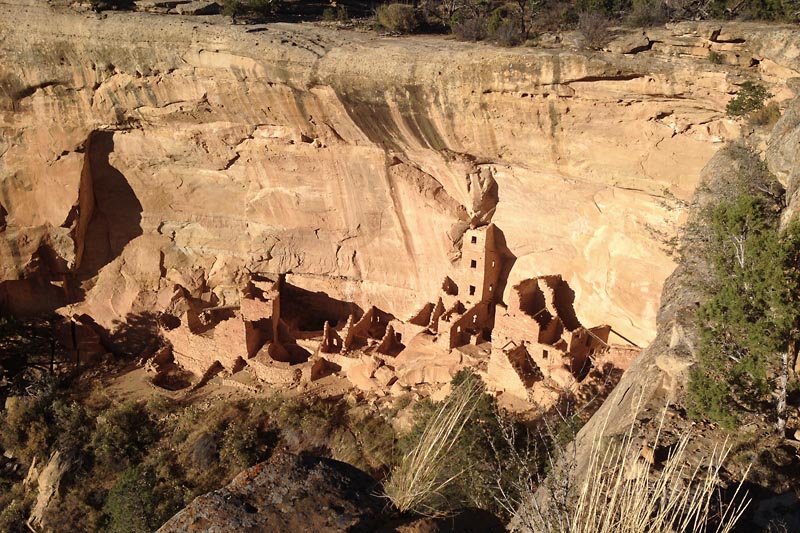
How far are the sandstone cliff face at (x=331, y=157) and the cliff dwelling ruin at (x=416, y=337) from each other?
0.44m

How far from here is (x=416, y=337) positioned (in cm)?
1412

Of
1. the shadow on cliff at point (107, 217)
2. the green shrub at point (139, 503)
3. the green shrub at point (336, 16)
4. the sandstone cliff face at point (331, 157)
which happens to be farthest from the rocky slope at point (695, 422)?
the shadow on cliff at point (107, 217)

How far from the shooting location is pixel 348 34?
1343cm

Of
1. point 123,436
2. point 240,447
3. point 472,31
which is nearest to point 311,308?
point 240,447

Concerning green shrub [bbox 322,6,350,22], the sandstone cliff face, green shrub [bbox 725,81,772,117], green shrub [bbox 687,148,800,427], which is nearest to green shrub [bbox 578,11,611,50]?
the sandstone cliff face

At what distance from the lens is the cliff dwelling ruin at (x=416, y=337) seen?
12352mm

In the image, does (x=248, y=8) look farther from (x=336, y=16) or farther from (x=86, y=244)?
(x=86, y=244)

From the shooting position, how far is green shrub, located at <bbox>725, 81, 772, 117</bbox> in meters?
9.35

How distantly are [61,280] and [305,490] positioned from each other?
628 inches

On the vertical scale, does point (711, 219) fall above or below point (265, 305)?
above

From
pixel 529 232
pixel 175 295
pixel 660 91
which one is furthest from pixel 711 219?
pixel 175 295

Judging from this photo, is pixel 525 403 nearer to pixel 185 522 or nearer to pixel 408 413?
pixel 408 413

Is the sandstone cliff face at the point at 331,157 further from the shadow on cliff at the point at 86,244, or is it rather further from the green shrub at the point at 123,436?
the green shrub at the point at 123,436

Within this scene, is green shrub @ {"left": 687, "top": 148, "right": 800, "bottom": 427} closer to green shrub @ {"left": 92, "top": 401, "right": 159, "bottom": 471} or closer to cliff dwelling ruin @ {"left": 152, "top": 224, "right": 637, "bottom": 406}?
cliff dwelling ruin @ {"left": 152, "top": 224, "right": 637, "bottom": 406}
